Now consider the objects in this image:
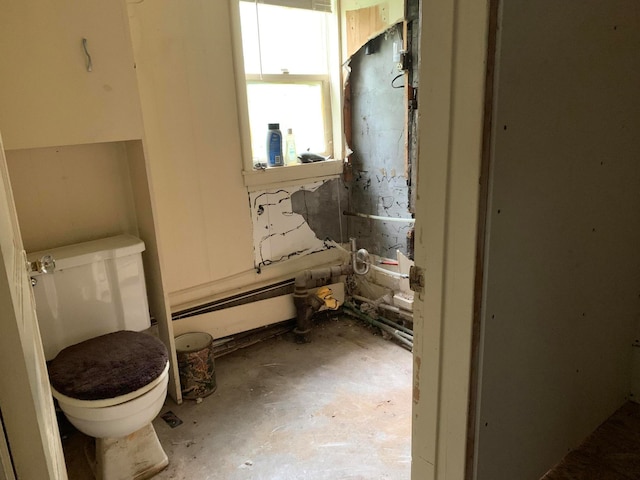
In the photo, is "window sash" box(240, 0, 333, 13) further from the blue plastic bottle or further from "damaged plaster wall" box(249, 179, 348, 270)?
"damaged plaster wall" box(249, 179, 348, 270)

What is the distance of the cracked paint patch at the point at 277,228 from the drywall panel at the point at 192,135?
9 cm

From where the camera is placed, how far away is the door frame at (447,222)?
73cm

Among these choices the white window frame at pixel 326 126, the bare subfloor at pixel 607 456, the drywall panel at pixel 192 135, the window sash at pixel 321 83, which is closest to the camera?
the bare subfloor at pixel 607 456

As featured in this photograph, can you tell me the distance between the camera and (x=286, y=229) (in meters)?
2.78

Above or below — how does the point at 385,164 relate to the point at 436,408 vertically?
above

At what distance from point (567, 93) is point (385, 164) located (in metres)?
1.87

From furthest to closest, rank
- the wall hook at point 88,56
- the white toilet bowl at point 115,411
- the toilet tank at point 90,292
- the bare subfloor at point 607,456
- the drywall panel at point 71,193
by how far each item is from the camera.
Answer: the drywall panel at point 71,193 → the toilet tank at point 90,292 → the wall hook at point 88,56 → the white toilet bowl at point 115,411 → the bare subfloor at point 607,456

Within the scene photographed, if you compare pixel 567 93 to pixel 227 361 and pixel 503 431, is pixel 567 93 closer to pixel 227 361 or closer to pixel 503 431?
pixel 503 431

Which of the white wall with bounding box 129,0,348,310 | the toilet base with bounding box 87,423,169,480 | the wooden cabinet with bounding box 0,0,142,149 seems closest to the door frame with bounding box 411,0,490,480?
the toilet base with bounding box 87,423,169,480

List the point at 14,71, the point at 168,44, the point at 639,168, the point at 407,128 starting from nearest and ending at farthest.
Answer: the point at 639,168 → the point at 14,71 → the point at 168,44 → the point at 407,128

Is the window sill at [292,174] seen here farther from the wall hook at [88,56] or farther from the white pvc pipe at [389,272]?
the wall hook at [88,56]

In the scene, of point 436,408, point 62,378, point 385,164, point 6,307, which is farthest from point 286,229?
point 6,307

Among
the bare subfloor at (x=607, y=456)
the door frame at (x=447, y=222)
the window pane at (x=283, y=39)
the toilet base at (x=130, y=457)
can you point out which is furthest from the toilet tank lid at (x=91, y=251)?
the bare subfloor at (x=607, y=456)

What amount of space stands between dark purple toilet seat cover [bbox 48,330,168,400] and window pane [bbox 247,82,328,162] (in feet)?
4.26
